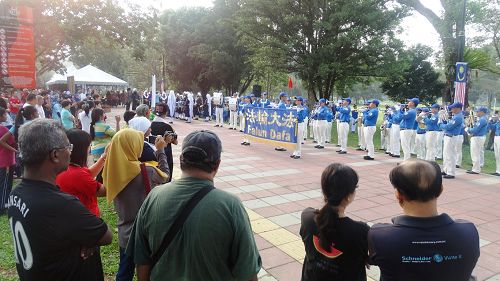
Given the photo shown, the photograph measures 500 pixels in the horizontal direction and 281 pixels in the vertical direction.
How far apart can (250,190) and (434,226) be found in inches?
226

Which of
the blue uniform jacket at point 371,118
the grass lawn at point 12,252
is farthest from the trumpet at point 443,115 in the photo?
the grass lawn at point 12,252

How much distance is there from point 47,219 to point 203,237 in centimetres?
82

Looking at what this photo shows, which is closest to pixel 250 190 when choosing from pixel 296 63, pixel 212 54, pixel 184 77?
pixel 296 63

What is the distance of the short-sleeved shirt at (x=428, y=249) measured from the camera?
1.80 meters

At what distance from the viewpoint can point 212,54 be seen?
27.8m

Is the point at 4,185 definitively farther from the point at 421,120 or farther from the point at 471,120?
the point at 471,120

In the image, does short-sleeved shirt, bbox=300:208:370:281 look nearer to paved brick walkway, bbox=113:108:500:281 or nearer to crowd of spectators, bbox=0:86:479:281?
crowd of spectators, bbox=0:86:479:281

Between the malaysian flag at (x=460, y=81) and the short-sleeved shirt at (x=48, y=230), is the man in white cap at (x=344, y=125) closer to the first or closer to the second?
the malaysian flag at (x=460, y=81)

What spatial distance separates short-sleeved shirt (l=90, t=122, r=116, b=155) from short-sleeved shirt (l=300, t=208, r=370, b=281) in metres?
4.57

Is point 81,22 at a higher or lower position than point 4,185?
higher

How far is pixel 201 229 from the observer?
1.79 metres

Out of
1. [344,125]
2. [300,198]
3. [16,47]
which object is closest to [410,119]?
[344,125]

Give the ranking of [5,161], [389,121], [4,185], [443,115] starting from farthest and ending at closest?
[389,121] → [443,115] → [4,185] → [5,161]

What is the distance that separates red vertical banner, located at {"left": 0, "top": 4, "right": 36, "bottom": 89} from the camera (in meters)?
10.4
